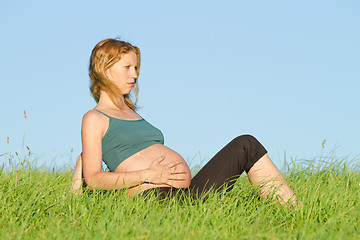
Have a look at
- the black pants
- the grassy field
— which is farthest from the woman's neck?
the black pants

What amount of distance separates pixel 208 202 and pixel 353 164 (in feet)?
8.51

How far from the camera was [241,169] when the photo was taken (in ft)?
12.5

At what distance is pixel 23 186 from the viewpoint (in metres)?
4.02

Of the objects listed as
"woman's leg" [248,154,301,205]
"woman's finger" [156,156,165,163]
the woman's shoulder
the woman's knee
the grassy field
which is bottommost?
the grassy field

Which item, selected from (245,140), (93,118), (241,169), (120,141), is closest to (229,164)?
(241,169)

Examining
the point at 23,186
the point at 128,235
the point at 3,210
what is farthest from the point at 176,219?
the point at 23,186

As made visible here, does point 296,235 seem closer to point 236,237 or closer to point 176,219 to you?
point 236,237

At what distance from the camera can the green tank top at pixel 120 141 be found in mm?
3695

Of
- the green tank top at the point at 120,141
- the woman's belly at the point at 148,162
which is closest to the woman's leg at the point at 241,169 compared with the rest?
the woman's belly at the point at 148,162

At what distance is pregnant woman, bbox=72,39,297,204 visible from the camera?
3527 mm

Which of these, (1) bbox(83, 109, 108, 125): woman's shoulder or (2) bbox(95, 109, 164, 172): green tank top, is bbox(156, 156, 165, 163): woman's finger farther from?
(1) bbox(83, 109, 108, 125): woman's shoulder

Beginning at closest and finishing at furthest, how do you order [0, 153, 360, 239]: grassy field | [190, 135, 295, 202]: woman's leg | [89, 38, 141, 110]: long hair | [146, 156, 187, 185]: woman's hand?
1. [0, 153, 360, 239]: grassy field
2. [146, 156, 187, 185]: woman's hand
3. [190, 135, 295, 202]: woman's leg
4. [89, 38, 141, 110]: long hair

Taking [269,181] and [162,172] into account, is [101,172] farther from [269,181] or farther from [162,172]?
[269,181]

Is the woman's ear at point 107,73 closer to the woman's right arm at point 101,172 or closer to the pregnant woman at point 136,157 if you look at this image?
the pregnant woman at point 136,157
